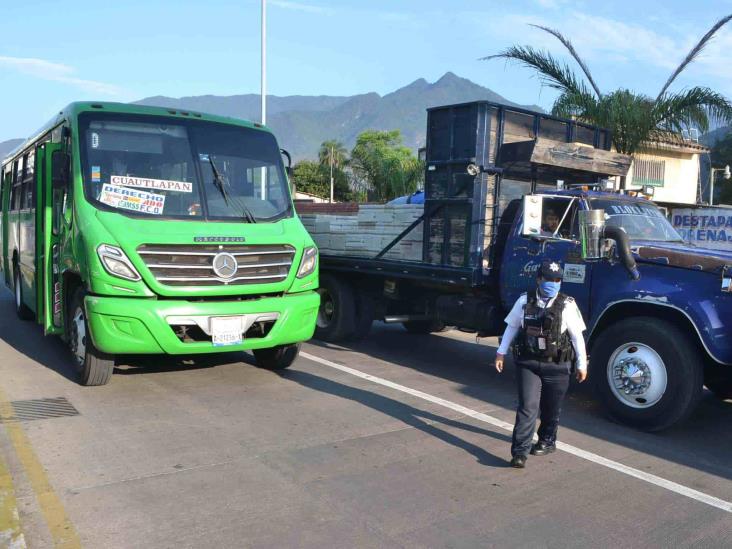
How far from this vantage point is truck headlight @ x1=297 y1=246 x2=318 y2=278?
23.5ft

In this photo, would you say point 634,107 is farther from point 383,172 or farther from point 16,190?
point 383,172

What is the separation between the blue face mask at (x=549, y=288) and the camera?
16.3 feet

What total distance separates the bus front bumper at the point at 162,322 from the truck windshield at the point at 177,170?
952 mm

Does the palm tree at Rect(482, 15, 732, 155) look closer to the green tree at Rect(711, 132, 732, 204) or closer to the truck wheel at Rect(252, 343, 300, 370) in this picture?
the truck wheel at Rect(252, 343, 300, 370)

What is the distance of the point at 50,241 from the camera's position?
7.77m

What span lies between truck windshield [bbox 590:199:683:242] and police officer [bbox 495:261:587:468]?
7.01ft

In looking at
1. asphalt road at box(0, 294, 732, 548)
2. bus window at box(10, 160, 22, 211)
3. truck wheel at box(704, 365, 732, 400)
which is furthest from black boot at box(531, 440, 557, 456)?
bus window at box(10, 160, 22, 211)

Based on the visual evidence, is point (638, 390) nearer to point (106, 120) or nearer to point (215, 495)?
point (215, 495)

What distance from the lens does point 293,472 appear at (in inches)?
186

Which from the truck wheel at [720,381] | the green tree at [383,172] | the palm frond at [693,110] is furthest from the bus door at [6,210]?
the green tree at [383,172]

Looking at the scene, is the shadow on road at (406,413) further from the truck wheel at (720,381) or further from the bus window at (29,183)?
the bus window at (29,183)

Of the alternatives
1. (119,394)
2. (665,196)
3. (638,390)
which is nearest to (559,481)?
(638,390)

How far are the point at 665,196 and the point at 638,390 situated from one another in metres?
25.7

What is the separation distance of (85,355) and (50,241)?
5.94ft
